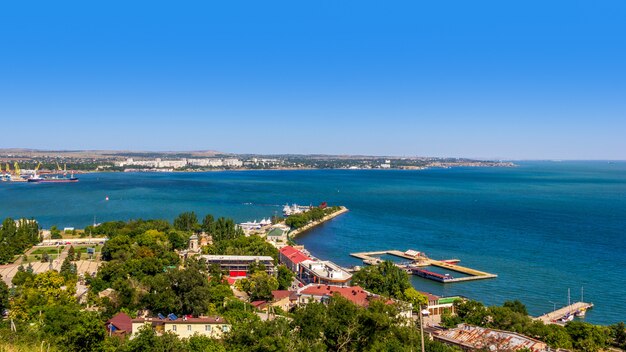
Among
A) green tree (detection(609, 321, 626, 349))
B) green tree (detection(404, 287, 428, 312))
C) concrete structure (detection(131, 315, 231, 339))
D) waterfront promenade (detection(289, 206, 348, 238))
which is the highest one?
concrete structure (detection(131, 315, 231, 339))

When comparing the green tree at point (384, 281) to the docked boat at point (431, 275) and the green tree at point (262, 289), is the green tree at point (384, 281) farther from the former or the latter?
the docked boat at point (431, 275)

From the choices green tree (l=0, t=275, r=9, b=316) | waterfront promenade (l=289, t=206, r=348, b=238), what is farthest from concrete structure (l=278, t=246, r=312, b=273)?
green tree (l=0, t=275, r=9, b=316)

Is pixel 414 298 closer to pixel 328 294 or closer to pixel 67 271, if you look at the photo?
pixel 328 294

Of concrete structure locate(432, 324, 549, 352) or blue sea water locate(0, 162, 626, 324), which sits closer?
concrete structure locate(432, 324, 549, 352)

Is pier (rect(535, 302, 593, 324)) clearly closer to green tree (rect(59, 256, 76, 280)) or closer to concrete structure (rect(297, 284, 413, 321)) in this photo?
concrete structure (rect(297, 284, 413, 321))

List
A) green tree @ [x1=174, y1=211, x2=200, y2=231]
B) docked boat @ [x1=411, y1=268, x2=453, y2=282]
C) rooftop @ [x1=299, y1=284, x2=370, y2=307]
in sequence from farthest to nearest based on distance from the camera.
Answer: green tree @ [x1=174, y1=211, x2=200, y2=231] → docked boat @ [x1=411, y1=268, x2=453, y2=282] → rooftop @ [x1=299, y1=284, x2=370, y2=307]

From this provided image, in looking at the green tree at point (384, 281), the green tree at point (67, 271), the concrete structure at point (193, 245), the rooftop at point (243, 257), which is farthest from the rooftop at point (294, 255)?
the green tree at point (67, 271)
